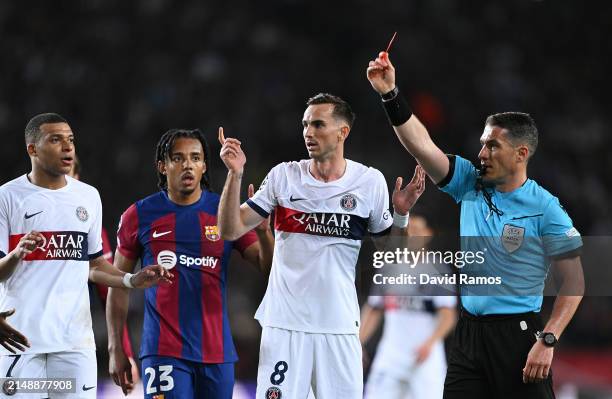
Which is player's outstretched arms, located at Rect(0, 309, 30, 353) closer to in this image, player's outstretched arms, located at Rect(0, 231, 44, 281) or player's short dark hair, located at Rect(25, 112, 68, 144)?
player's outstretched arms, located at Rect(0, 231, 44, 281)

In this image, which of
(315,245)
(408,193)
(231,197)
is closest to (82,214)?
(231,197)

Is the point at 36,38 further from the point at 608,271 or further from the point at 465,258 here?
the point at 465,258

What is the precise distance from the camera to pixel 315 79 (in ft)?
45.1

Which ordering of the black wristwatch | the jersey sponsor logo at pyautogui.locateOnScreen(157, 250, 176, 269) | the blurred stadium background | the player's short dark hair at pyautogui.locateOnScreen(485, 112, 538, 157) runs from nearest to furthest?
1. the black wristwatch
2. the player's short dark hair at pyautogui.locateOnScreen(485, 112, 538, 157)
3. the jersey sponsor logo at pyautogui.locateOnScreen(157, 250, 176, 269)
4. the blurred stadium background

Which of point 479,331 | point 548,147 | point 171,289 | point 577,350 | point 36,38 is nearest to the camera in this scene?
point 479,331

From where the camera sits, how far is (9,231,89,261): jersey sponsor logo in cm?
533

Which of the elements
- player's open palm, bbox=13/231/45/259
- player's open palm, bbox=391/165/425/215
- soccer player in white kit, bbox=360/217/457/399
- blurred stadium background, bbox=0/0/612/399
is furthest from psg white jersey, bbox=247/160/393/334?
blurred stadium background, bbox=0/0/612/399

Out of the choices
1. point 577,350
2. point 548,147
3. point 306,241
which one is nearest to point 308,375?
point 306,241

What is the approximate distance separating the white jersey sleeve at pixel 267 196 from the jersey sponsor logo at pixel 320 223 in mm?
79

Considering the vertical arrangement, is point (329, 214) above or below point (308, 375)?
above

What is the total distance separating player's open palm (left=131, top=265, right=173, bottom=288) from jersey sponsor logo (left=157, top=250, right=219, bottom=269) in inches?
9.1

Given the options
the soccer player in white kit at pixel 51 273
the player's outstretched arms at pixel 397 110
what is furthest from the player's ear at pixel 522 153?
the soccer player in white kit at pixel 51 273

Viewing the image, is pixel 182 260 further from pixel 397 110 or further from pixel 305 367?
pixel 397 110

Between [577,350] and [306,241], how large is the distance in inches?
215
